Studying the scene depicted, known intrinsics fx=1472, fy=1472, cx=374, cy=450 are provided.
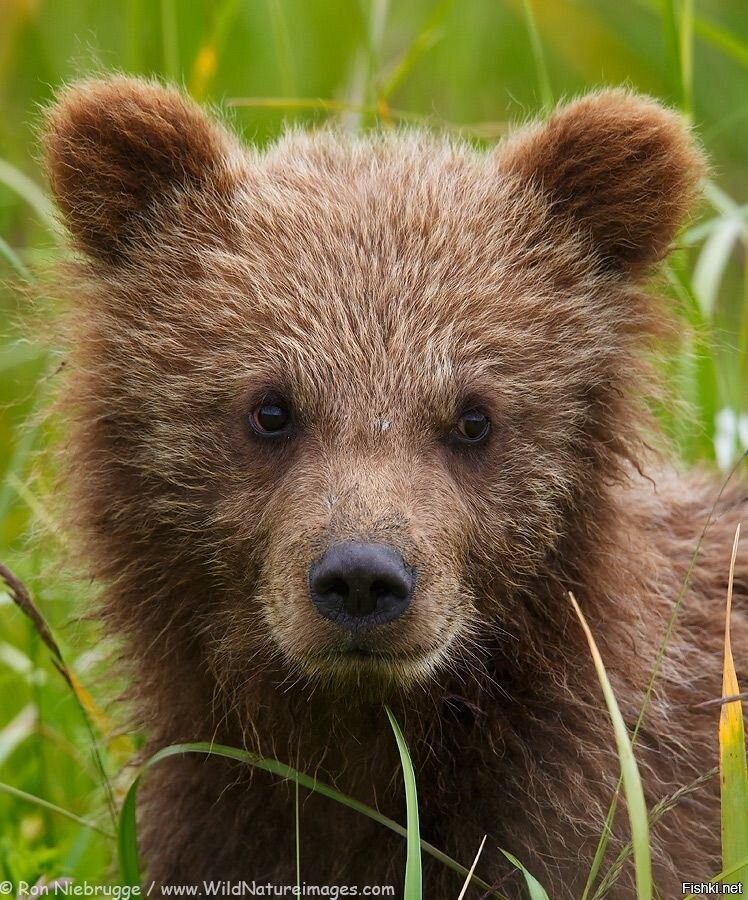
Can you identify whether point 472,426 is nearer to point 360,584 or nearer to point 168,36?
point 360,584

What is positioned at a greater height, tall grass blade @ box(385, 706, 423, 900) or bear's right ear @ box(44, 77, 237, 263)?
bear's right ear @ box(44, 77, 237, 263)

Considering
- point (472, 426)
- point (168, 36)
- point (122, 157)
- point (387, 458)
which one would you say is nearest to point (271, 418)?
point (387, 458)

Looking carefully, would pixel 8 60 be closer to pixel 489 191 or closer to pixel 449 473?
pixel 489 191

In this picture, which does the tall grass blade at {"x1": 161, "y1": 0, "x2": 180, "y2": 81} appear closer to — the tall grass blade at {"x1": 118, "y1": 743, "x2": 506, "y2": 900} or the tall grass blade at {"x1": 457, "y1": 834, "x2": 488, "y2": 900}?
the tall grass blade at {"x1": 118, "y1": 743, "x2": 506, "y2": 900}

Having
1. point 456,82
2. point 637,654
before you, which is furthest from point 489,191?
point 456,82

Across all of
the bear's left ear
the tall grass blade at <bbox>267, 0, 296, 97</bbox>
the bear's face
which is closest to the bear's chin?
the bear's face
